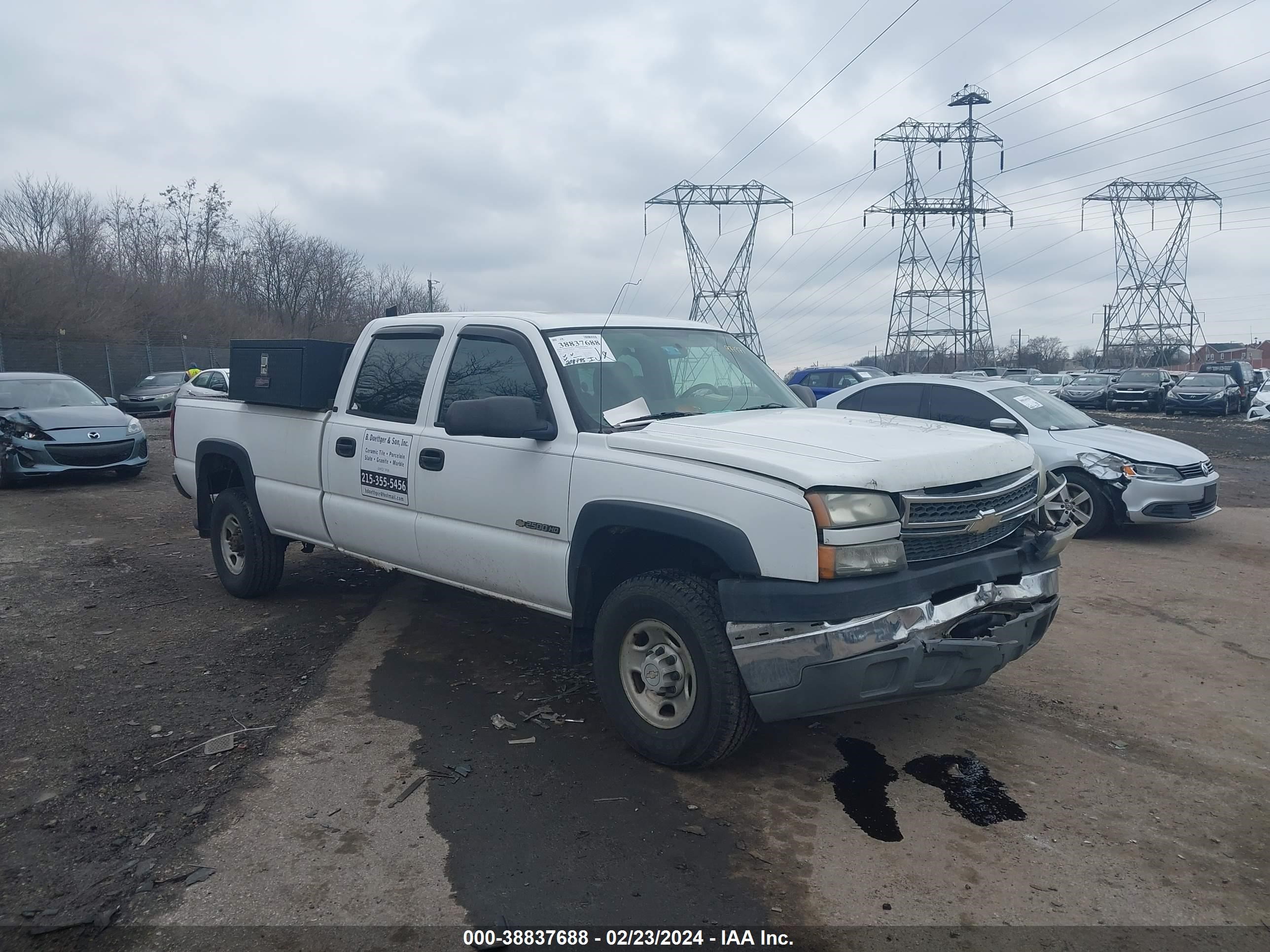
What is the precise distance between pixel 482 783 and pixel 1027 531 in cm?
269

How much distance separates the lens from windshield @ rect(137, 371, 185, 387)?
95.2ft

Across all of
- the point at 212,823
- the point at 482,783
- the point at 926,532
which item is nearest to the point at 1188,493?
the point at 926,532

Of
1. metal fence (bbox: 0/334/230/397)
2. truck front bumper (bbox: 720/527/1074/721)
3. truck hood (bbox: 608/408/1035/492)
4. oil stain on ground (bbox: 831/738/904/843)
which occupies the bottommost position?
oil stain on ground (bbox: 831/738/904/843)

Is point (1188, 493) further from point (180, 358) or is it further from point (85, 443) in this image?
point (180, 358)

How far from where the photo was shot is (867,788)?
3891mm

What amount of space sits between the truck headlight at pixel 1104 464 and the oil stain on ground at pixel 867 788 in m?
5.73

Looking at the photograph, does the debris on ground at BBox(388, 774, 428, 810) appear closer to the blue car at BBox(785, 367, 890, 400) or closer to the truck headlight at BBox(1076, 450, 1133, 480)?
the truck headlight at BBox(1076, 450, 1133, 480)

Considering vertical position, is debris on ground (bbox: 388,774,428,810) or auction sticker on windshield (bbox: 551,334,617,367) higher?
auction sticker on windshield (bbox: 551,334,617,367)

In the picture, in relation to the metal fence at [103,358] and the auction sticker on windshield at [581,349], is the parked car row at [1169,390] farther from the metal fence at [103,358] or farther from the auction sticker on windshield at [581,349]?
the auction sticker on windshield at [581,349]

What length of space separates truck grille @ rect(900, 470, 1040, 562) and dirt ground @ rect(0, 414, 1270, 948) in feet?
3.28

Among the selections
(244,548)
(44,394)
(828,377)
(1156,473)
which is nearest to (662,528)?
(244,548)

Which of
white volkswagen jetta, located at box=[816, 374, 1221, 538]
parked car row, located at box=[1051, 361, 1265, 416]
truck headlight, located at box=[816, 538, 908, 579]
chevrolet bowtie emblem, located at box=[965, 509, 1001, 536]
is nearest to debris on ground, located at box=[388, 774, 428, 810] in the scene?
truck headlight, located at box=[816, 538, 908, 579]

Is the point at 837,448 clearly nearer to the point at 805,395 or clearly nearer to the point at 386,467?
the point at 805,395

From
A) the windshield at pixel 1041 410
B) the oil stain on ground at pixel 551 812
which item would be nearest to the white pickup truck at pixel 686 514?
the oil stain on ground at pixel 551 812
